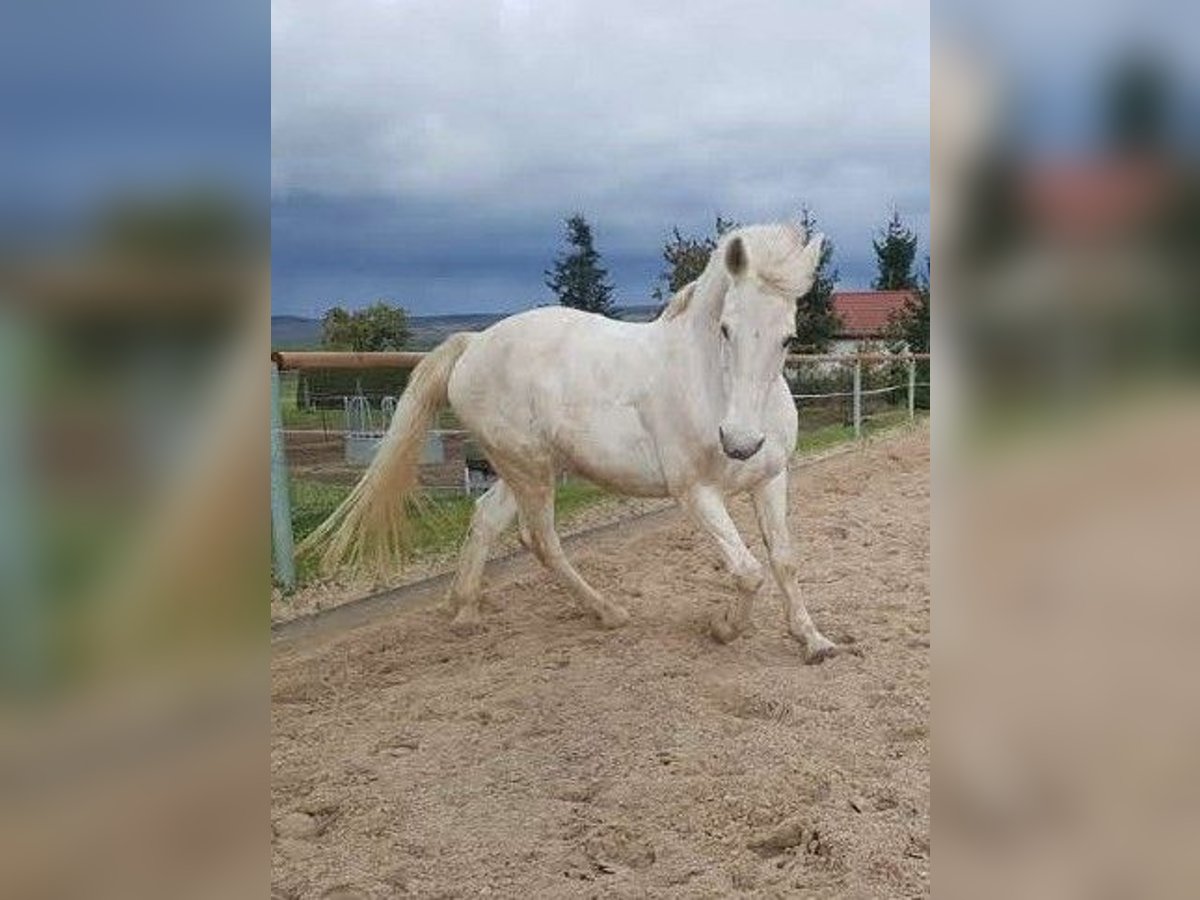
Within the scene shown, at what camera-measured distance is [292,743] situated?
2652 mm

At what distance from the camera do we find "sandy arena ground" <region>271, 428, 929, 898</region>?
1.90 metres

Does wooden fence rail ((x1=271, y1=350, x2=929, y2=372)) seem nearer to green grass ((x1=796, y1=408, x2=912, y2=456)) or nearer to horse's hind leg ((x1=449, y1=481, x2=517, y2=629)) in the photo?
horse's hind leg ((x1=449, y1=481, x2=517, y2=629))

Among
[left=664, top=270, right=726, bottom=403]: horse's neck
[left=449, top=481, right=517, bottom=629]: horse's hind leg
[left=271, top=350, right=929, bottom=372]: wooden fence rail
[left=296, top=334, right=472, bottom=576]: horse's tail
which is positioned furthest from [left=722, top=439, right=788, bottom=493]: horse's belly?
[left=271, top=350, right=929, bottom=372]: wooden fence rail

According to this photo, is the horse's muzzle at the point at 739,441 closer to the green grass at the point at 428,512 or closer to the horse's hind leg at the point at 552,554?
the horse's hind leg at the point at 552,554

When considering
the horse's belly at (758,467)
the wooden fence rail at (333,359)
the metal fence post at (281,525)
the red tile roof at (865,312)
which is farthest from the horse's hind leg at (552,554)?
the red tile roof at (865,312)

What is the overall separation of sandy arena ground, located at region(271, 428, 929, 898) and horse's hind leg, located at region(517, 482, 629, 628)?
0.08 metres

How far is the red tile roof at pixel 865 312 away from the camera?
41.0 ft

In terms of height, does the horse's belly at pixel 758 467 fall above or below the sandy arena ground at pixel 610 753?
above

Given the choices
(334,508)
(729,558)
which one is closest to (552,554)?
(729,558)

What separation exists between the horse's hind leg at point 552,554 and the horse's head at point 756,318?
1.24 m

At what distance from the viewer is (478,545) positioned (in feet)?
12.9
